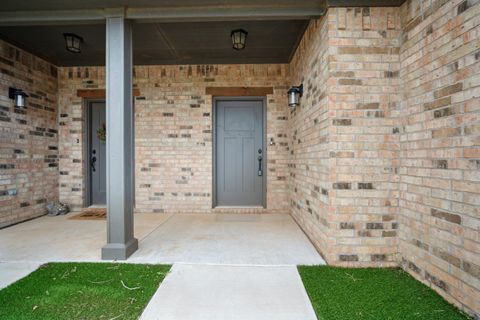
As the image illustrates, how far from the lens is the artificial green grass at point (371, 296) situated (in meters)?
1.86

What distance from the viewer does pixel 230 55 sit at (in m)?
4.56

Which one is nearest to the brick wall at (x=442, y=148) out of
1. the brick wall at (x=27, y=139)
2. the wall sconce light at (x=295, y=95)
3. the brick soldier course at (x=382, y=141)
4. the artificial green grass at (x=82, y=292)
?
the brick soldier course at (x=382, y=141)

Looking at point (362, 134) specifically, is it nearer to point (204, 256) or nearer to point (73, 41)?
point (204, 256)

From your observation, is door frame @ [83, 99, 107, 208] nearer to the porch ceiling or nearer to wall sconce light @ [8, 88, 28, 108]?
the porch ceiling

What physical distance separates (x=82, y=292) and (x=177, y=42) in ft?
11.2

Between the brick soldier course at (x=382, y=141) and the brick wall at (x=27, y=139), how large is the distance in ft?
0.06

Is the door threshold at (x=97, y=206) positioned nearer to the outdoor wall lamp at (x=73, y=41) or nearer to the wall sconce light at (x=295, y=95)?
the outdoor wall lamp at (x=73, y=41)

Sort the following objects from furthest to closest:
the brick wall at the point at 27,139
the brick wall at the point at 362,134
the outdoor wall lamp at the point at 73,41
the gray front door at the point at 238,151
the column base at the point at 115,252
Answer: the gray front door at the point at 238,151 → the brick wall at the point at 27,139 → the outdoor wall lamp at the point at 73,41 → the column base at the point at 115,252 → the brick wall at the point at 362,134

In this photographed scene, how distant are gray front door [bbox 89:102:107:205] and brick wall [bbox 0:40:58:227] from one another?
0.59 meters

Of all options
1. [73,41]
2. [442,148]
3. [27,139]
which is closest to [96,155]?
[27,139]

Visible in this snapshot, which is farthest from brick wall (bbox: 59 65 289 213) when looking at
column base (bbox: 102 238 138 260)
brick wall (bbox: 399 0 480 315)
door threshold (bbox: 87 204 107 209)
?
brick wall (bbox: 399 0 480 315)

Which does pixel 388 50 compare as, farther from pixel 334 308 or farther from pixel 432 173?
pixel 334 308

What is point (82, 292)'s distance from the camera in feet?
7.04

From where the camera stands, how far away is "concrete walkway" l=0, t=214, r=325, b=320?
77.6 inches
